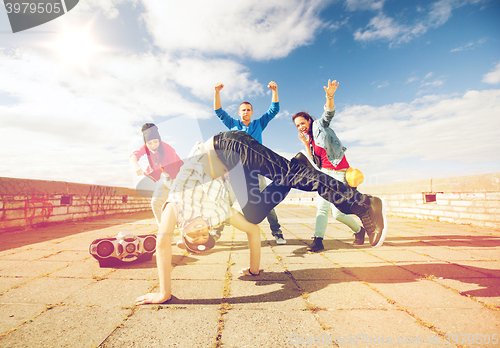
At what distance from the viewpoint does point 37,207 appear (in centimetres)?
547

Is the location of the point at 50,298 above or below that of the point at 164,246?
below

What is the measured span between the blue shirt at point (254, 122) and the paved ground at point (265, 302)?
185cm

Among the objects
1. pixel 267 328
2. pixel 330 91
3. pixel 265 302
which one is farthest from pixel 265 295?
pixel 330 91

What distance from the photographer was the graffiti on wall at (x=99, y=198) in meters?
7.46

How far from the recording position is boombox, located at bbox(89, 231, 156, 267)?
2.35 m

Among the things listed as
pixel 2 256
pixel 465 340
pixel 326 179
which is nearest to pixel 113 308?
pixel 326 179

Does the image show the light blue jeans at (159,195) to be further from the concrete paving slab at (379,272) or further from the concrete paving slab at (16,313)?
the concrete paving slab at (379,272)

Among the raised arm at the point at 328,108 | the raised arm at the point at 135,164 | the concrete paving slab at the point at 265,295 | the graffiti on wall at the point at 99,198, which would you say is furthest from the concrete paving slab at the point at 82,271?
the graffiti on wall at the point at 99,198

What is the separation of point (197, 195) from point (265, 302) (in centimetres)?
91

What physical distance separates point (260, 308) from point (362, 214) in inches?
47.0

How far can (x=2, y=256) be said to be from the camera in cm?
280

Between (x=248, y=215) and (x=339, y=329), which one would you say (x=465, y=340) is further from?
(x=248, y=215)

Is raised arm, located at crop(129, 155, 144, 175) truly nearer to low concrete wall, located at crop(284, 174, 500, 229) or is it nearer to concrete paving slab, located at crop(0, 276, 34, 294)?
concrete paving slab, located at crop(0, 276, 34, 294)

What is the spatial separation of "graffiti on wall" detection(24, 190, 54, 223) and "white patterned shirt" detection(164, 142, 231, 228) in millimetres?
5779
